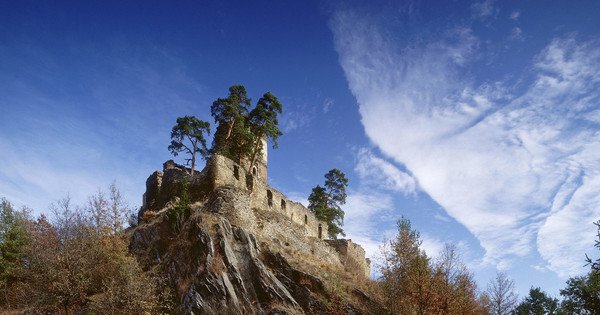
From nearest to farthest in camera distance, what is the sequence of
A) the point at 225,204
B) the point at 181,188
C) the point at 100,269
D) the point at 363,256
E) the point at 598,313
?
the point at 598,313 < the point at 100,269 < the point at 225,204 < the point at 181,188 < the point at 363,256

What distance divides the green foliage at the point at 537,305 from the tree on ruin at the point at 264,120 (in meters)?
40.9

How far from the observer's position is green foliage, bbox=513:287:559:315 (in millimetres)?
49953

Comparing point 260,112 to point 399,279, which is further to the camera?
point 260,112

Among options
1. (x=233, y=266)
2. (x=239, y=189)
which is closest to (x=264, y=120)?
(x=239, y=189)

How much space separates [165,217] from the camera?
1268 inches

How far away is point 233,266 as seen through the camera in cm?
2805

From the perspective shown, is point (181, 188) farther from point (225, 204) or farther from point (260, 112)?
point (260, 112)

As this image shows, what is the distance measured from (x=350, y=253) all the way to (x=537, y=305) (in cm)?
2906

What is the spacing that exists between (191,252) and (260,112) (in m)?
20.5

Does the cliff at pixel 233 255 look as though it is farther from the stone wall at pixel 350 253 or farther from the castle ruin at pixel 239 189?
the stone wall at pixel 350 253

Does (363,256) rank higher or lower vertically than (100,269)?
higher

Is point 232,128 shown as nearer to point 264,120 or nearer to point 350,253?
point 264,120

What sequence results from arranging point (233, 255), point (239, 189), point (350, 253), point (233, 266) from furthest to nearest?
point (350, 253) < point (239, 189) < point (233, 255) < point (233, 266)

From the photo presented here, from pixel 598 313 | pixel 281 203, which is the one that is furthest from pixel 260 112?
pixel 598 313
